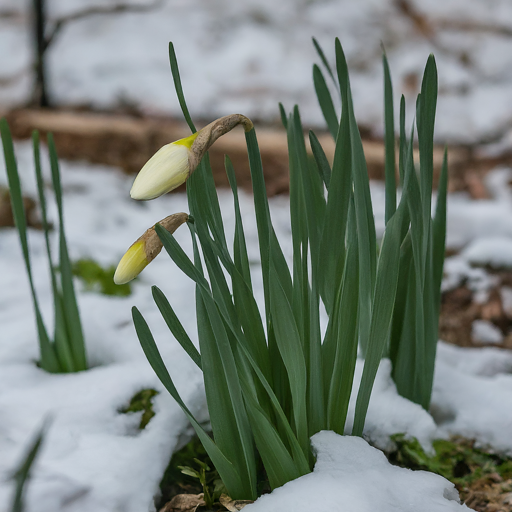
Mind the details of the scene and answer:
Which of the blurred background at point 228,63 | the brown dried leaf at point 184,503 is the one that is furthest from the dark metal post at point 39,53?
the brown dried leaf at point 184,503

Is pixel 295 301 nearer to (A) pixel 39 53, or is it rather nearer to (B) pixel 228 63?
(B) pixel 228 63

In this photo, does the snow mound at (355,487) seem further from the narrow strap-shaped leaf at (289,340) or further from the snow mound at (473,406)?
the snow mound at (473,406)

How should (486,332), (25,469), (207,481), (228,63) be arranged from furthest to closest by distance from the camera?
(228,63), (486,332), (207,481), (25,469)

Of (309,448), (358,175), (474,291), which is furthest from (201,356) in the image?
(474,291)

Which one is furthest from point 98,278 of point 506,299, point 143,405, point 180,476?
point 506,299

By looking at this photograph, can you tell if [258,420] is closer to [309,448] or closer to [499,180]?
[309,448]
